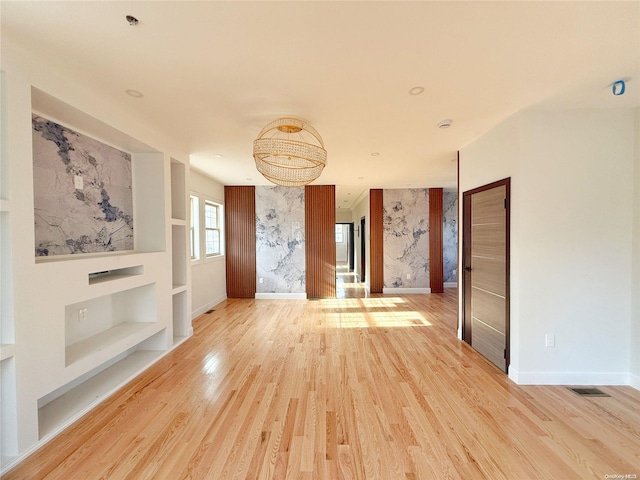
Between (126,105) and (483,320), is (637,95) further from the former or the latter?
(126,105)

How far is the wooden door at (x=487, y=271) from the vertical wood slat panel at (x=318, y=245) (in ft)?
10.1

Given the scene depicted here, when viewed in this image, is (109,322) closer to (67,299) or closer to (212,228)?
(67,299)

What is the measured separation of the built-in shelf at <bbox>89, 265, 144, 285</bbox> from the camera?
235 cm

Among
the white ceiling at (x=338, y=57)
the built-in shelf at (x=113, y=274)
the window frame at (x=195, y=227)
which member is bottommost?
the built-in shelf at (x=113, y=274)

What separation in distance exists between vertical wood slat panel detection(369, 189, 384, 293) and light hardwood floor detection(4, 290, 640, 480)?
11.1 ft

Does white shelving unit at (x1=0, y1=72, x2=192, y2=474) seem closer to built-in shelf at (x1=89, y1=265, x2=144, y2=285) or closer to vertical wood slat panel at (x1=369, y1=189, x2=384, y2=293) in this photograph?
built-in shelf at (x1=89, y1=265, x2=144, y2=285)

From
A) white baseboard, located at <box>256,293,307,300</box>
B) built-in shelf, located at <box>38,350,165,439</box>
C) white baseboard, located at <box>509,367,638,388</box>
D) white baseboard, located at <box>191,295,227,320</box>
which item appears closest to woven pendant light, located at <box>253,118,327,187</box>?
built-in shelf, located at <box>38,350,165,439</box>

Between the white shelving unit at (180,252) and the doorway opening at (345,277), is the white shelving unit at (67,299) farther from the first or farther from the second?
the doorway opening at (345,277)

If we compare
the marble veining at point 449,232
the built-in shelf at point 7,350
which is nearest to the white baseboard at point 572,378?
the built-in shelf at point 7,350

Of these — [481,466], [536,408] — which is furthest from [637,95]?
[481,466]

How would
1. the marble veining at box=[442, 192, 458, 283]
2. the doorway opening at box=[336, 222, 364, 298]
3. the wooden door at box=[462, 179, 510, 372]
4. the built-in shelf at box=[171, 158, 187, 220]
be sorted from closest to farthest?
the wooden door at box=[462, 179, 510, 372]
the built-in shelf at box=[171, 158, 187, 220]
the doorway opening at box=[336, 222, 364, 298]
the marble veining at box=[442, 192, 458, 283]

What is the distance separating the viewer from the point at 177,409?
2.11 m

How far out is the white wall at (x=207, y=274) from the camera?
475 centimetres

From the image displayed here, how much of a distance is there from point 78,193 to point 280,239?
3.91 m
